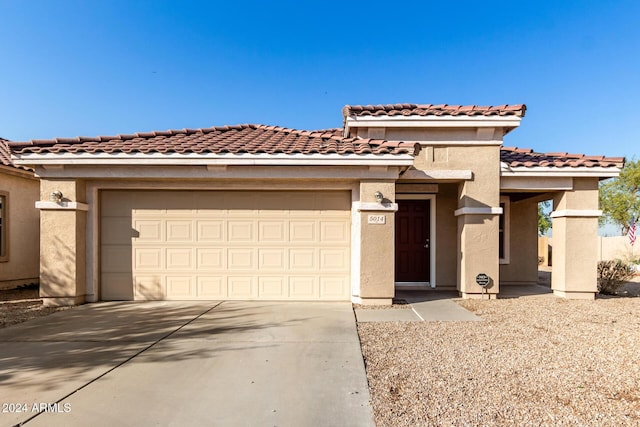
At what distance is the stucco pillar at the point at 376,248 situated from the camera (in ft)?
23.7

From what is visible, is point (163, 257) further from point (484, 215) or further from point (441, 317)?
point (484, 215)

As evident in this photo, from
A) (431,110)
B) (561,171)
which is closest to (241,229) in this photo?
(431,110)

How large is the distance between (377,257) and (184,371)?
435 cm

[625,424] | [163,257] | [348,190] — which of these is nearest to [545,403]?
[625,424]

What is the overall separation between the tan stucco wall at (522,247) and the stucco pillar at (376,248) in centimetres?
509

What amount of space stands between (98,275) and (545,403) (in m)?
8.32

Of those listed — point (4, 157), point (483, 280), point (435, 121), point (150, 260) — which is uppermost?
point (435, 121)

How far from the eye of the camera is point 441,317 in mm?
6410

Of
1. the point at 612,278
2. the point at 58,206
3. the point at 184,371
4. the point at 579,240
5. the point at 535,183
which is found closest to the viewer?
the point at 184,371

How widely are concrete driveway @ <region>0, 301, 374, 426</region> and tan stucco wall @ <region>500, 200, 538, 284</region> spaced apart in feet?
21.2

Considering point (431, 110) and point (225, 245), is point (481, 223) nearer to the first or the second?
point (431, 110)

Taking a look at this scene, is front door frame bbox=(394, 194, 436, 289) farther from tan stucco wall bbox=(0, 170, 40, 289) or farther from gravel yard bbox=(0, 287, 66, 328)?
tan stucco wall bbox=(0, 170, 40, 289)

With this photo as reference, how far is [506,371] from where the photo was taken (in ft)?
13.0

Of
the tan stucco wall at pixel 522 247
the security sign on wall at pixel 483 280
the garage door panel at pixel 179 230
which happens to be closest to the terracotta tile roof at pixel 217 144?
the garage door panel at pixel 179 230
